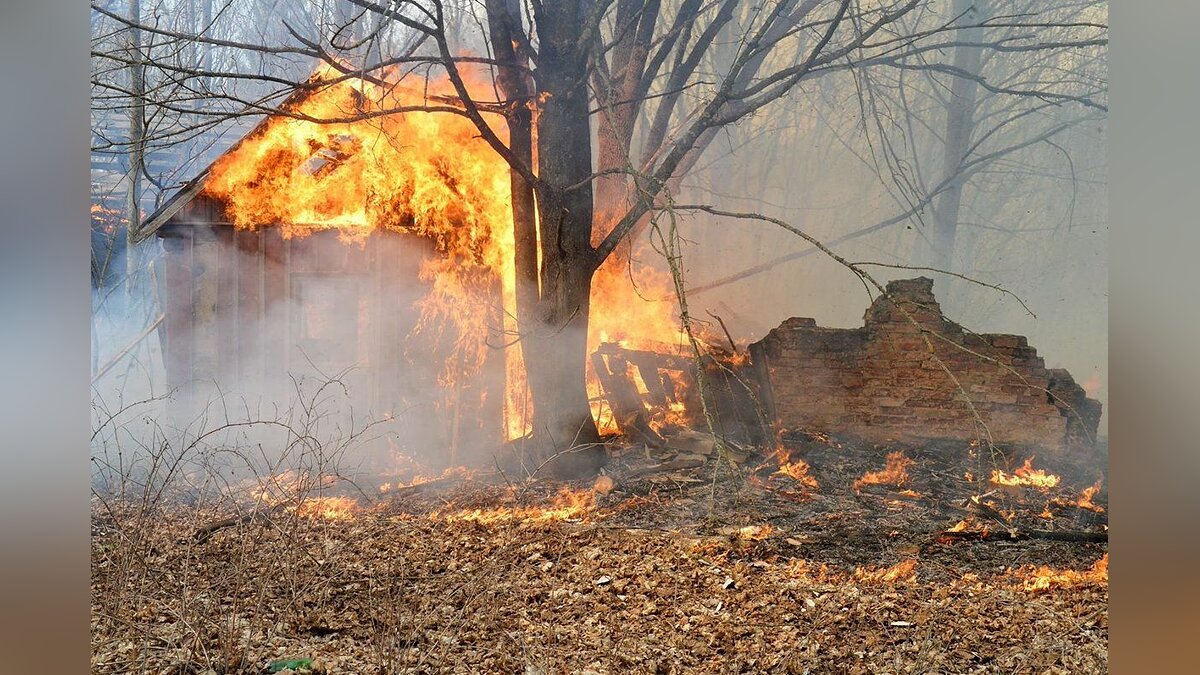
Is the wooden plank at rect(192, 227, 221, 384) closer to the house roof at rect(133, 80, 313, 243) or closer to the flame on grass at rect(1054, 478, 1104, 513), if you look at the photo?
the house roof at rect(133, 80, 313, 243)

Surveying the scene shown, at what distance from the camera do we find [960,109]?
5.21m

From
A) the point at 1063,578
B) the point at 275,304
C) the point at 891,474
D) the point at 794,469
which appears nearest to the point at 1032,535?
the point at 1063,578

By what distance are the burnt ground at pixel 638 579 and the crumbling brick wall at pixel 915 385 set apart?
184 millimetres

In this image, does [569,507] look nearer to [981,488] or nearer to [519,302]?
[519,302]

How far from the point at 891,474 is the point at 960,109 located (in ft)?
7.01

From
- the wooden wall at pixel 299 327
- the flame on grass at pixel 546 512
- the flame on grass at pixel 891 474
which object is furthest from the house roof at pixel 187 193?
the flame on grass at pixel 891 474

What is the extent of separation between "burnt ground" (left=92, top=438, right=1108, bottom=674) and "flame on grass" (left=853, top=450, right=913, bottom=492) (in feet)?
0.16

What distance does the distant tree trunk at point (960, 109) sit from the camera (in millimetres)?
5168

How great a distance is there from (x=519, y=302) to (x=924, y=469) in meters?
2.47

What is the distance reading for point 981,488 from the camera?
16.6ft

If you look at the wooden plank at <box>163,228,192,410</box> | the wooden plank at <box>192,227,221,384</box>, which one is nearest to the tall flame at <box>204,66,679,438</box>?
the wooden plank at <box>192,227,221,384</box>

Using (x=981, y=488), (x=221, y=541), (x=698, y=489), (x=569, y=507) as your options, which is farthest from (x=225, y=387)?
(x=981, y=488)

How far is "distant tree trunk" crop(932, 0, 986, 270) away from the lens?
17.0 feet

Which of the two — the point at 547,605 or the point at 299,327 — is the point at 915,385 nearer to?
the point at 547,605
